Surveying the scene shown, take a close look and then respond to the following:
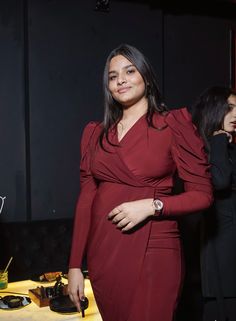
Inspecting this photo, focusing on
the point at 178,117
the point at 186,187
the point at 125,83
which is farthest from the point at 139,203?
the point at 125,83

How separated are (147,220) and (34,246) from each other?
1628mm

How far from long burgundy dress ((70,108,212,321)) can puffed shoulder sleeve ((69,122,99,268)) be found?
5 cm

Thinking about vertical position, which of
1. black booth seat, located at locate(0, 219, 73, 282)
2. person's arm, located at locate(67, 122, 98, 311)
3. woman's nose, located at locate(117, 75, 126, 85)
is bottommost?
black booth seat, located at locate(0, 219, 73, 282)

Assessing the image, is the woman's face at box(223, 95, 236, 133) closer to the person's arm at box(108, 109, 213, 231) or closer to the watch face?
the person's arm at box(108, 109, 213, 231)

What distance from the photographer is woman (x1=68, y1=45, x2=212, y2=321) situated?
5.28 ft

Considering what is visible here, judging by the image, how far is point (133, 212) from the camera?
1.58m

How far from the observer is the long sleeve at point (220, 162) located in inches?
89.6

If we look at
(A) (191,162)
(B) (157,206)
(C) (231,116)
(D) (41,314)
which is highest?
(C) (231,116)

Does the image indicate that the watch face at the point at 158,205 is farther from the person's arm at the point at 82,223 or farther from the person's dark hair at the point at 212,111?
the person's dark hair at the point at 212,111

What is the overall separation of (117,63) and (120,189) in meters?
0.51

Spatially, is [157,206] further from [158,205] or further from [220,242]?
[220,242]

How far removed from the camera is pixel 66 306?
238cm

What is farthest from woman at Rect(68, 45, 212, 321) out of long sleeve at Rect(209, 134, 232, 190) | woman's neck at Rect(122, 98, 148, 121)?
long sleeve at Rect(209, 134, 232, 190)

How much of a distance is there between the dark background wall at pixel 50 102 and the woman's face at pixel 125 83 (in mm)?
1393
